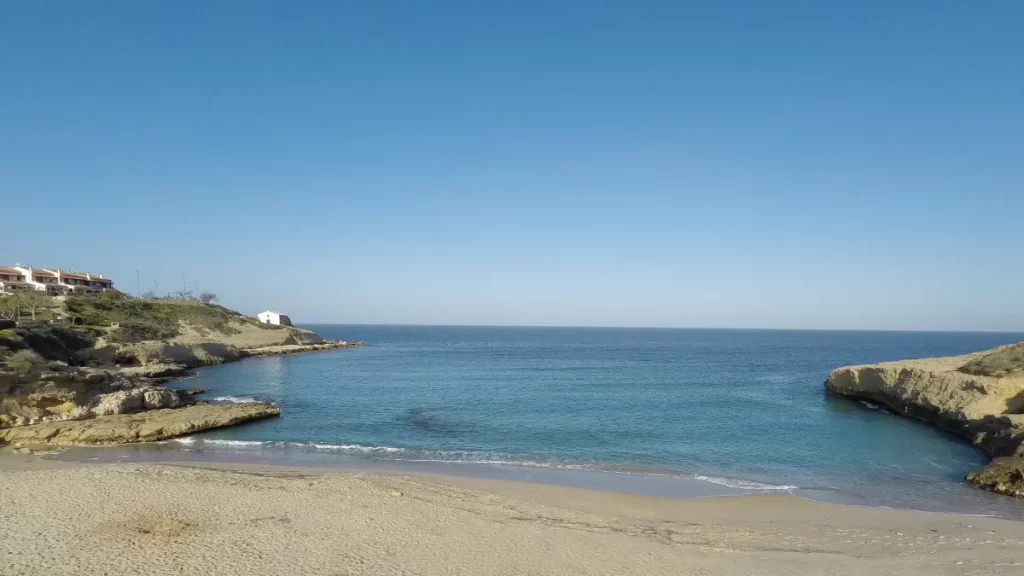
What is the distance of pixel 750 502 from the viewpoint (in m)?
18.3

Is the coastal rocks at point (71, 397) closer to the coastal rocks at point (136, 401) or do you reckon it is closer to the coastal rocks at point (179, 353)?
the coastal rocks at point (136, 401)

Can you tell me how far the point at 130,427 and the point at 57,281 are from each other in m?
97.0

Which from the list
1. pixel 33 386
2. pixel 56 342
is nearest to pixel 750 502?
pixel 33 386

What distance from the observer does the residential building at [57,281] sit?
94750 mm

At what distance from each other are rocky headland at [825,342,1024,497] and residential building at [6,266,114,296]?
115m

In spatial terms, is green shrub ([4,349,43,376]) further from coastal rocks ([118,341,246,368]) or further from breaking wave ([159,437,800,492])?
coastal rocks ([118,341,246,368])

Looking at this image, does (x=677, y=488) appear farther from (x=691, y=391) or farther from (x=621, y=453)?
(x=691, y=391)

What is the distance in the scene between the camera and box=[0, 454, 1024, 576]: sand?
12.4 m

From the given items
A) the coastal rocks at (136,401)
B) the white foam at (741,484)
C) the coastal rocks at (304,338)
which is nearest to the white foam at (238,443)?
the coastal rocks at (136,401)

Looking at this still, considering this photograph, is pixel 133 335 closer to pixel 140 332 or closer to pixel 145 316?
pixel 140 332

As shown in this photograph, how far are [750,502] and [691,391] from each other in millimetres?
28018

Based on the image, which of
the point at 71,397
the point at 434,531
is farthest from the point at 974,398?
the point at 71,397

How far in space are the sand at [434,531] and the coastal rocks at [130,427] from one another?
751cm

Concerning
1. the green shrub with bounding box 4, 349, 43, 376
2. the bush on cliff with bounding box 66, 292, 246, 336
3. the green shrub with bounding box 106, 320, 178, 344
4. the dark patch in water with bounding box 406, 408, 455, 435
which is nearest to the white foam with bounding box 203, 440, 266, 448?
the dark patch in water with bounding box 406, 408, 455, 435
